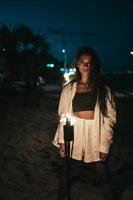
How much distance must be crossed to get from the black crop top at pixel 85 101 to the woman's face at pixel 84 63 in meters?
0.25

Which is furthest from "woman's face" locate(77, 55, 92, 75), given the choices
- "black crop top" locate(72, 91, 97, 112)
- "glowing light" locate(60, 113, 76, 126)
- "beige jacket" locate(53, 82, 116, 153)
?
"glowing light" locate(60, 113, 76, 126)

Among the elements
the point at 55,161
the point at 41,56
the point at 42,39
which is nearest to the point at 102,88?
the point at 55,161

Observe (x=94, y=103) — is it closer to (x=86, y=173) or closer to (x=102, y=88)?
(x=102, y=88)

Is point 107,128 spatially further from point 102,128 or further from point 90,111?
point 90,111

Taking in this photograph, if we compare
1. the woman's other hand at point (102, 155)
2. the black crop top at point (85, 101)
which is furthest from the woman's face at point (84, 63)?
the woman's other hand at point (102, 155)

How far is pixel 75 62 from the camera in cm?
488

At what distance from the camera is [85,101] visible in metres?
4.77

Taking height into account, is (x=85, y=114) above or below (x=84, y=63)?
below

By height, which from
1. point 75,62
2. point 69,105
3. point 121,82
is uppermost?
point 75,62

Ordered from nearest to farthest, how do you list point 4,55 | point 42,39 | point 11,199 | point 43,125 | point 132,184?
point 11,199
point 132,184
point 43,125
point 4,55
point 42,39

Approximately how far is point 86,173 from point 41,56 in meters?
16.3


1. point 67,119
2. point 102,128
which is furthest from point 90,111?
point 67,119

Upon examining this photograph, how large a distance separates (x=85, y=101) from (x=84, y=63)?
415mm

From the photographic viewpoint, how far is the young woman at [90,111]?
4711mm
